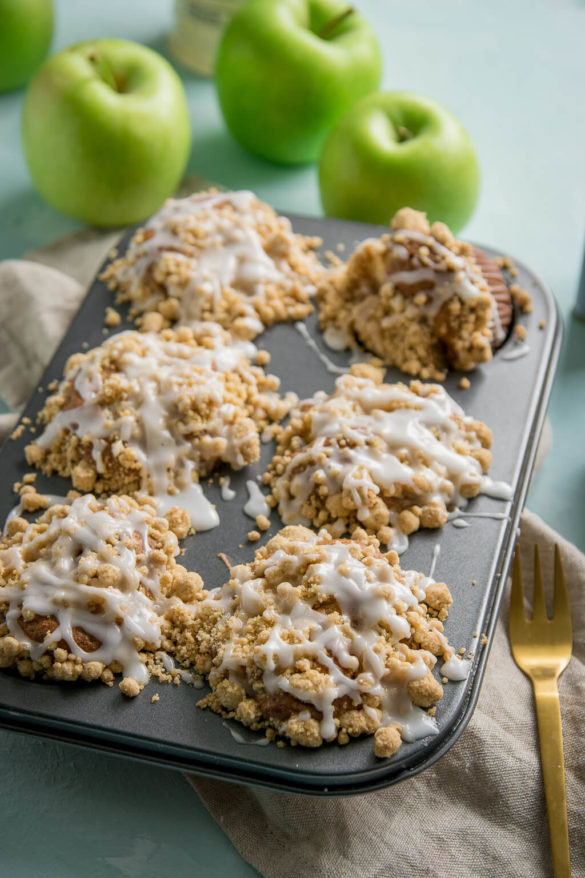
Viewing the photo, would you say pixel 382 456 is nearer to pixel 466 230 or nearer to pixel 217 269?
pixel 217 269

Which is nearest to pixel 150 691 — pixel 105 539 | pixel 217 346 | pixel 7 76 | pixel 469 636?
pixel 105 539

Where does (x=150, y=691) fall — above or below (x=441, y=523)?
below

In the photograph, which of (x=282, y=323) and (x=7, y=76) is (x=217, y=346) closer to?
(x=282, y=323)

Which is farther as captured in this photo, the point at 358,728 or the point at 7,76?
the point at 7,76

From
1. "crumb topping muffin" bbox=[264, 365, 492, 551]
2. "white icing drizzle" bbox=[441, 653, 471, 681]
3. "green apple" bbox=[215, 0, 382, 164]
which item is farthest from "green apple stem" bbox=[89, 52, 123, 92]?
"white icing drizzle" bbox=[441, 653, 471, 681]

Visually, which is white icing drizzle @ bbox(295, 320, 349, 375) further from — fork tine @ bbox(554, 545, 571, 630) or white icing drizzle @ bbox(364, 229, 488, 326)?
fork tine @ bbox(554, 545, 571, 630)

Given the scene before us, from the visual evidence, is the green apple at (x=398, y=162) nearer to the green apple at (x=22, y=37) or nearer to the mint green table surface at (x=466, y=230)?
the mint green table surface at (x=466, y=230)

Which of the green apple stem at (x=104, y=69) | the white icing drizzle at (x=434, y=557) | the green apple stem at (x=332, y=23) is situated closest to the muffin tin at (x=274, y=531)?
the white icing drizzle at (x=434, y=557)
